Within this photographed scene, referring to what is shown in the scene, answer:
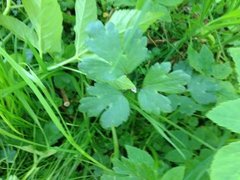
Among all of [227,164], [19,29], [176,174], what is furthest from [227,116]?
[19,29]

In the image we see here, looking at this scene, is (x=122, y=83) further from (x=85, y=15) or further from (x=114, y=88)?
(x=85, y=15)

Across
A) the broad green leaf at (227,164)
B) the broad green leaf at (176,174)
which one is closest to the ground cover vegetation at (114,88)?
the broad green leaf at (176,174)

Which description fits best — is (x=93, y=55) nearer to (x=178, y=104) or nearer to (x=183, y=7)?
(x=178, y=104)

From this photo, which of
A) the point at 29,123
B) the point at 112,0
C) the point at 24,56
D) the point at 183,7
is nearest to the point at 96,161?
the point at 29,123

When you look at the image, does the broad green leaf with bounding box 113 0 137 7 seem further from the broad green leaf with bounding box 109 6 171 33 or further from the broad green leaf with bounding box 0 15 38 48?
the broad green leaf with bounding box 0 15 38 48

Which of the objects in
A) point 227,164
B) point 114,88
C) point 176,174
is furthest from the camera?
point 114,88

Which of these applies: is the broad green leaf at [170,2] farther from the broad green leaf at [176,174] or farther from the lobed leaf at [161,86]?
the broad green leaf at [176,174]

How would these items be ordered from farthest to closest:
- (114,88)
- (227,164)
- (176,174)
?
(114,88) < (176,174) < (227,164)

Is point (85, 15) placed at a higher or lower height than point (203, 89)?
higher
